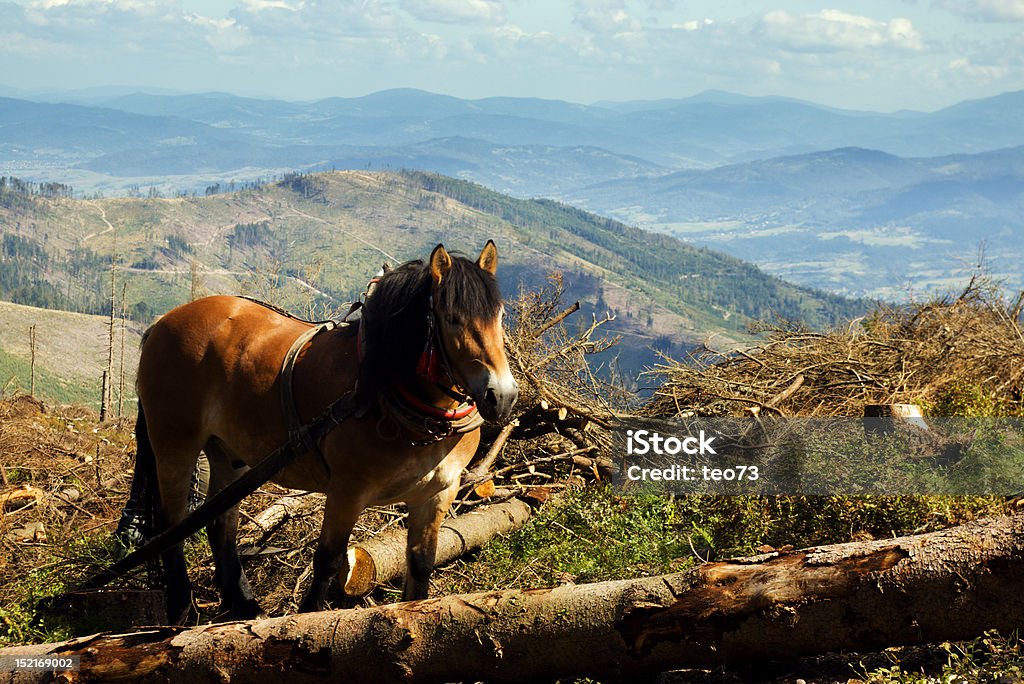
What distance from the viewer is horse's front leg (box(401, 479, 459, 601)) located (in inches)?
199

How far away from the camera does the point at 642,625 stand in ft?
12.3

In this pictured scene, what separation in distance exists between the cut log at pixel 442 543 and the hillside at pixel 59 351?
325 ft

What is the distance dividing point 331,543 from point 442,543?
1.84 metres

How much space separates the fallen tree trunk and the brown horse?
86 cm

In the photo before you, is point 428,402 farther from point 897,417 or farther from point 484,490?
point 897,417

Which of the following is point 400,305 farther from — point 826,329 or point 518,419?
point 826,329

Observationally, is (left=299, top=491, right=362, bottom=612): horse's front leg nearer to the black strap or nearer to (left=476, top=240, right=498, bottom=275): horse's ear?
the black strap

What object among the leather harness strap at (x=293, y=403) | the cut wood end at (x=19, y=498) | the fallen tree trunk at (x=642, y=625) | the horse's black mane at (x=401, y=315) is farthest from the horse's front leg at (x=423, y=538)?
the cut wood end at (x=19, y=498)

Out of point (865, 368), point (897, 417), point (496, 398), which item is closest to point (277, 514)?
point (496, 398)

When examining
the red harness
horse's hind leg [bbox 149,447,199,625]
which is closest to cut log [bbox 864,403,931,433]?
the red harness

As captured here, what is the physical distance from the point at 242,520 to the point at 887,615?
5.39 metres

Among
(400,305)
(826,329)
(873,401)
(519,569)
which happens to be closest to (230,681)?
(400,305)

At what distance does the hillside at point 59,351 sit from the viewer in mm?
102125

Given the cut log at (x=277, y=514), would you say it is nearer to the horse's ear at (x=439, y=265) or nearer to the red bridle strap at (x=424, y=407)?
the red bridle strap at (x=424, y=407)
